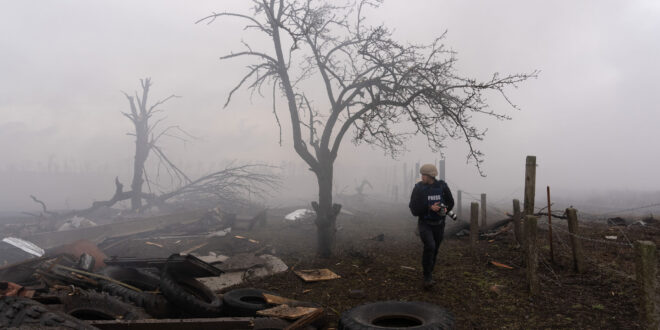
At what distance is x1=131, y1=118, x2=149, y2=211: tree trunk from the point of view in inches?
722

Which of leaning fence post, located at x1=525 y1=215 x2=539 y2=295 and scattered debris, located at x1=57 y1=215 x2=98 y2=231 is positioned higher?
leaning fence post, located at x1=525 y1=215 x2=539 y2=295

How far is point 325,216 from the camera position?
954 centimetres

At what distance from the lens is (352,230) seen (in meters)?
13.8

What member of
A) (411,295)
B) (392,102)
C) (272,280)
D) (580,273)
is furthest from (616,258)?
(272,280)

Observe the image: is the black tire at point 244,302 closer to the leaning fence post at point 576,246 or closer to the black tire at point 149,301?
the black tire at point 149,301

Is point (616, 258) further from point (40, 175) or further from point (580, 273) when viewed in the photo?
point (40, 175)

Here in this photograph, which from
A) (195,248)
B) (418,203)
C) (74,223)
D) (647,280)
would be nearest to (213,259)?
(195,248)

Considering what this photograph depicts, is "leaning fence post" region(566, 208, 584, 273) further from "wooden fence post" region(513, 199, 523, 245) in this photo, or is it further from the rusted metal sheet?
the rusted metal sheet

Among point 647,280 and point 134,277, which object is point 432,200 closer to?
point 647,280

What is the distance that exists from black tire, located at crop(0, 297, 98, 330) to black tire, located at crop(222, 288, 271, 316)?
6.44 ft

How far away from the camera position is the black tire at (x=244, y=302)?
17.1 feet

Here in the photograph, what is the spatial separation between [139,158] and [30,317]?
57.5 ft

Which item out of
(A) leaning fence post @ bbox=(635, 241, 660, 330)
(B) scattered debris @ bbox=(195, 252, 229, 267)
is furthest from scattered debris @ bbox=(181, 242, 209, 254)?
(A) leaning fence post @ bbox=(635, 241, 660, 330)

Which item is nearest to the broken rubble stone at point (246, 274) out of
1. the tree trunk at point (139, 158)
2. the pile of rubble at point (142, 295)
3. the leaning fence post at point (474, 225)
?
the pile of rubble at point (142, 295)
